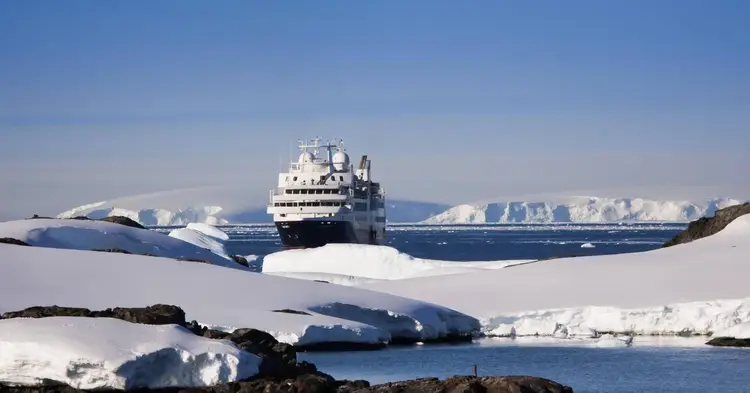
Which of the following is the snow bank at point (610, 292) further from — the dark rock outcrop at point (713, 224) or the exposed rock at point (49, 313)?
the exposed rock at point (49, 313)

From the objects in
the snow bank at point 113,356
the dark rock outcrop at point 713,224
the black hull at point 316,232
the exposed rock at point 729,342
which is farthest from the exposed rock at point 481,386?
the black hull at point 316,232

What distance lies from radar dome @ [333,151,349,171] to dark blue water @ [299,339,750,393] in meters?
62.4

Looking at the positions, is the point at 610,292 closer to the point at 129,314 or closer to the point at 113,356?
the point at 129,314

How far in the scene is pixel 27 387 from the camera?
15211mm

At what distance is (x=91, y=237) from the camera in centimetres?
3675

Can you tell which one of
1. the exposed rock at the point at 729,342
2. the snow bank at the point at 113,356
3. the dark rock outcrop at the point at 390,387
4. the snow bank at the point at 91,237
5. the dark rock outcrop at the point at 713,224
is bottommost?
the exposed rock at the point at 729,342

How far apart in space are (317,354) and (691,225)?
24545mm

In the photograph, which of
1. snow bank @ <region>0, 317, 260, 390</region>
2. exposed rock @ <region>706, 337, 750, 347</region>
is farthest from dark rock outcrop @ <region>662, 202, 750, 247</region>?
snow bank @ <region>0, 317, 260, 390</region>

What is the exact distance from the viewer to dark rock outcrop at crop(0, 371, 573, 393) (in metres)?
14.9

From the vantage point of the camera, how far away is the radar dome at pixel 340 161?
87.7 metres

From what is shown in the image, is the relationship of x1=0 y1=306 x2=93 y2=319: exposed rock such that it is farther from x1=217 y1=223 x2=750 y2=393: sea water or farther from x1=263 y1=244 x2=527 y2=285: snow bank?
x1=263 y1=244 x2=527 y2=285: snow bank

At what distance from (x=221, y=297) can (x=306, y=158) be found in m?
61.2

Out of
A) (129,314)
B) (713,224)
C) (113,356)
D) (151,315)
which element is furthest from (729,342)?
(713,224)

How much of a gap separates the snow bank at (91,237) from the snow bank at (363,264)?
5.72 meters
